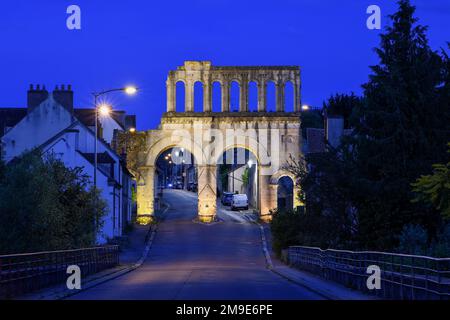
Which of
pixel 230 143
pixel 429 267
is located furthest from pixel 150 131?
pixel 429 267

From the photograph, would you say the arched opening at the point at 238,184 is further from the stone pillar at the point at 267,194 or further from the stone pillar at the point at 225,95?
the stone pillar at the point at 225,95

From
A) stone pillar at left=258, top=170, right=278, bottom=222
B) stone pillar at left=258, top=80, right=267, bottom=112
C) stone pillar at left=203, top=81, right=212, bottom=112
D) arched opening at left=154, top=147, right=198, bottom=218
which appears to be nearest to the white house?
stone pillar at left=203, top=81, right=212, bottom=112

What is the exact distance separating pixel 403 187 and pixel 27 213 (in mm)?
16934

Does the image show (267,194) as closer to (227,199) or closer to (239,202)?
(239,202)

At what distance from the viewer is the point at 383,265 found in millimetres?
22438

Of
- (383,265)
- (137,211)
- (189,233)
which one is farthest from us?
(137,211)

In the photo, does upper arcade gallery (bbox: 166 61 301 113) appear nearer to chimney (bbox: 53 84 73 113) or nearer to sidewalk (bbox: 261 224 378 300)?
chimney (bbox: 53 84 73 113)

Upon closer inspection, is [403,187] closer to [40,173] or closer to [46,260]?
[40,173]

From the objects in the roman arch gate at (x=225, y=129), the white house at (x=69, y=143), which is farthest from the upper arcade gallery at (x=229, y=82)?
the white house at (x=69, y=143)

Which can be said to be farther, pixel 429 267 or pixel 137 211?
pixel 137 211

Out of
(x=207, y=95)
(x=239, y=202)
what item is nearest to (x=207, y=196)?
(x=207, y=95)

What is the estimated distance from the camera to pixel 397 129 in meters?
40.3

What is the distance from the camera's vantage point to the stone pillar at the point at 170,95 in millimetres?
89500

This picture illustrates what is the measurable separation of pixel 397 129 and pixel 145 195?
4933 centimetres
